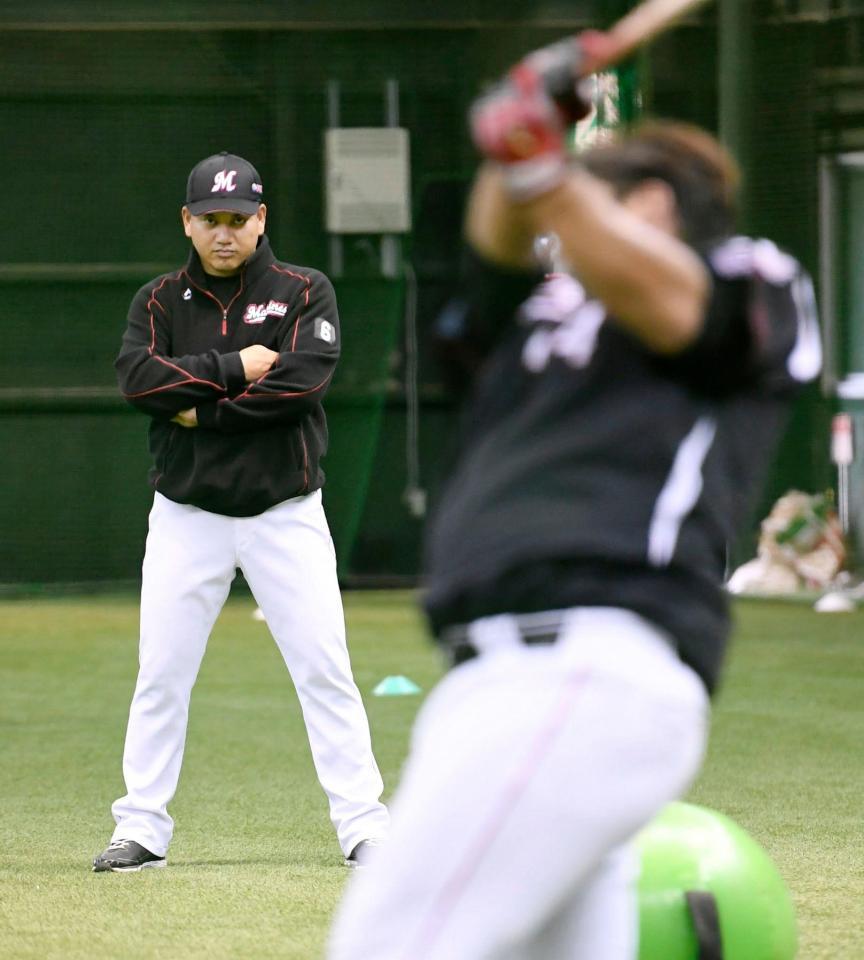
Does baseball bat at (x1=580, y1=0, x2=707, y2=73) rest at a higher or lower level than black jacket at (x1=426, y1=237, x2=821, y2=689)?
higher

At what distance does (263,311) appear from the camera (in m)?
5.83

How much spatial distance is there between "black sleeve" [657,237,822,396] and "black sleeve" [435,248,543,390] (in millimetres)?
279

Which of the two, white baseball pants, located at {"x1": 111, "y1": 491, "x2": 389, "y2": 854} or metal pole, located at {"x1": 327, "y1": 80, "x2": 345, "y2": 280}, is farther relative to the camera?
metal pole, located at {"x1": 327, "y1": 80, "x2": 345, "y2": 280}

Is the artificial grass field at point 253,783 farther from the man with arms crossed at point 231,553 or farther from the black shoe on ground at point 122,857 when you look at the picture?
the man with arms crossed at point 231,553

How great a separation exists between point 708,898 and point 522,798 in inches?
68.1

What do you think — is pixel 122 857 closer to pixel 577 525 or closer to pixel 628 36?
pixel 577 525

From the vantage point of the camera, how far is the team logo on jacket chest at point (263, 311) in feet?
19.1

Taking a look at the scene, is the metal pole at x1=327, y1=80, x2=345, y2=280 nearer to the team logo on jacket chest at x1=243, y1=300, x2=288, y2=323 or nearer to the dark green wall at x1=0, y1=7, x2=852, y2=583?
the dark green wall at x1=0, y1=7, x2=852, y2=583

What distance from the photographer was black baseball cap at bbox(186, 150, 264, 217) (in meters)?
5.73

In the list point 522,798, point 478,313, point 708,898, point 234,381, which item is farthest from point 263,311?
point 522,798

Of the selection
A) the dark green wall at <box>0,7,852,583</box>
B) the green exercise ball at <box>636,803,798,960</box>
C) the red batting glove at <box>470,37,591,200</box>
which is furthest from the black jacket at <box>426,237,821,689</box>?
the dark green wall at <box>0,7,852,583</box>

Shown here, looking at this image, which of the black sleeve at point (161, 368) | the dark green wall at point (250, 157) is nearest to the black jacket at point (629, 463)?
the black sleeve at point (161, 368)

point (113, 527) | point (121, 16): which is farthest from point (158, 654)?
point (121, 16)

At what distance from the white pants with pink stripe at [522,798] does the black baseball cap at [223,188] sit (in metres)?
3.61
